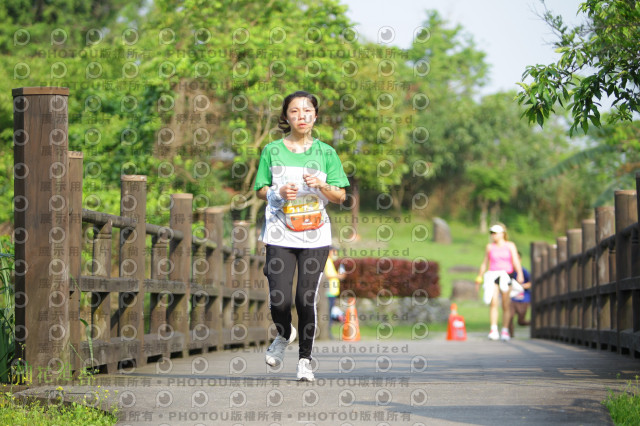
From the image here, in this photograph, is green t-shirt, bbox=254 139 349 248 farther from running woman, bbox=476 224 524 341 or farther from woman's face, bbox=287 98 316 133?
running woman, bbox=476 224 524 341

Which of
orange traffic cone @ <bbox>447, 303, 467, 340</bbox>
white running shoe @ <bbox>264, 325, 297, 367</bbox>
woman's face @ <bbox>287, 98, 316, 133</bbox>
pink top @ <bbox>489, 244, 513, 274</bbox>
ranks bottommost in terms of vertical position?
orange traffic cone @ <bbox>447, 303, 467, 340</bbox>

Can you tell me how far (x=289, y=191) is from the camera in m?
6.02

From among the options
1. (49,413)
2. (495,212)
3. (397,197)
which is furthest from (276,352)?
(397,197)

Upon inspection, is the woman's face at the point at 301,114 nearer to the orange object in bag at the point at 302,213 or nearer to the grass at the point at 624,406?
the orange object in bag at the point at 302,213

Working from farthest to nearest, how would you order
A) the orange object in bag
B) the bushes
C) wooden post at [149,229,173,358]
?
the bushes, wooden post at [149,229,173,358], the orange object in bag

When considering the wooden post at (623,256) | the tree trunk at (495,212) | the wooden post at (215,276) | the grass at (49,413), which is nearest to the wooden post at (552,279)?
the wooden post at (623,256)

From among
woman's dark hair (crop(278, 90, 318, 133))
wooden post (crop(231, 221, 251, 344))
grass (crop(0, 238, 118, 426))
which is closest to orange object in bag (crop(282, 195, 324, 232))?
woman's dark hair (crop(278, 90, 318, 133))

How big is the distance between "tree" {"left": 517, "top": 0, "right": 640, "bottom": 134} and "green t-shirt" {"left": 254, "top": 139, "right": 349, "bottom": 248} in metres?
1.27

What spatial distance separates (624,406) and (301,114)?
2744mm

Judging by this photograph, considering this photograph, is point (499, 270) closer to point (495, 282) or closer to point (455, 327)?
point (495, 282)

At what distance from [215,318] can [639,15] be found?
240 inches

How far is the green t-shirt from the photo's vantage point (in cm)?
630

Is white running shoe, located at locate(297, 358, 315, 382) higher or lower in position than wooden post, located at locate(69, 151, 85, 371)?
lower

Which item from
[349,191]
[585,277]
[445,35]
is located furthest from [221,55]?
[445,35]
